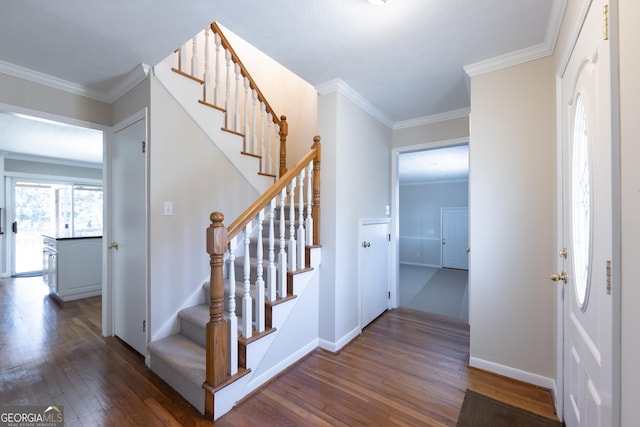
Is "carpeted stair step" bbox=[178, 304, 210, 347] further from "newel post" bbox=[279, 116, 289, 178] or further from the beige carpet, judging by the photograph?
the beige carpet

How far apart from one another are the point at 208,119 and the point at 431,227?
6.98m

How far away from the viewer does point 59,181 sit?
218 inches

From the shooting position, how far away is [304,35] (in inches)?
70.4

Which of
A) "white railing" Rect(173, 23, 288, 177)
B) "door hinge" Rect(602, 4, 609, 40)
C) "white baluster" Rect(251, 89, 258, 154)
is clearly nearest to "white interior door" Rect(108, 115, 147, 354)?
"white railing" Rect(173, 23, 288, 177)

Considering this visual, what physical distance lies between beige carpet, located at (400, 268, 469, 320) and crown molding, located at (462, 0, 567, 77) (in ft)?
8.92

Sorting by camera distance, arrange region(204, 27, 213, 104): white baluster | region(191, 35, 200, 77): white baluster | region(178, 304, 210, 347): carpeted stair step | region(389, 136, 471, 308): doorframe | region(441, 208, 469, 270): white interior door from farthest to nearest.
Answer: region(441, 208, 469, 270): white interior door < region(389, 136, 471, 308): doorframe < region(204, 27, 213, 104): white baluster < region(191, 35, 200, 77): white baluster < region(178, 304, 210, 347): carpeted stair step

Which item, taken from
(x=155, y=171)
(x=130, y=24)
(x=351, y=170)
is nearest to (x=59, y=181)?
(x=155, y=171)

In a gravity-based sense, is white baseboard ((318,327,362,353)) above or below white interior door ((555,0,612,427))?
below

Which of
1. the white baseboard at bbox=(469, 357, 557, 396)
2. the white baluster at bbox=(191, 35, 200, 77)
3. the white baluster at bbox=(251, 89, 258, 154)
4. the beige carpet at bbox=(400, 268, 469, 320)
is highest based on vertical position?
the white baluster at bbox=(191, 35, 200, 77)

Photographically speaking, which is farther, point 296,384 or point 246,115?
point 246,115

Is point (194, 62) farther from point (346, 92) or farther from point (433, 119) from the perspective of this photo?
point (433, 119)

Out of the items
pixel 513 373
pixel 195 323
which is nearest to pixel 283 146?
pixel 195 323

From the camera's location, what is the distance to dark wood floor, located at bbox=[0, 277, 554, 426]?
161cm

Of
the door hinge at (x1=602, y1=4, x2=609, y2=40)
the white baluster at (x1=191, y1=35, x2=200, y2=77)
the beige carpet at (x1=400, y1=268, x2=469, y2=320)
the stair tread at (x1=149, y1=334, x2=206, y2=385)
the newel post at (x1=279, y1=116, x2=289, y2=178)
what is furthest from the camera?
the beige carpet at (x1=400, y1=268, x2=469, y2=320)
